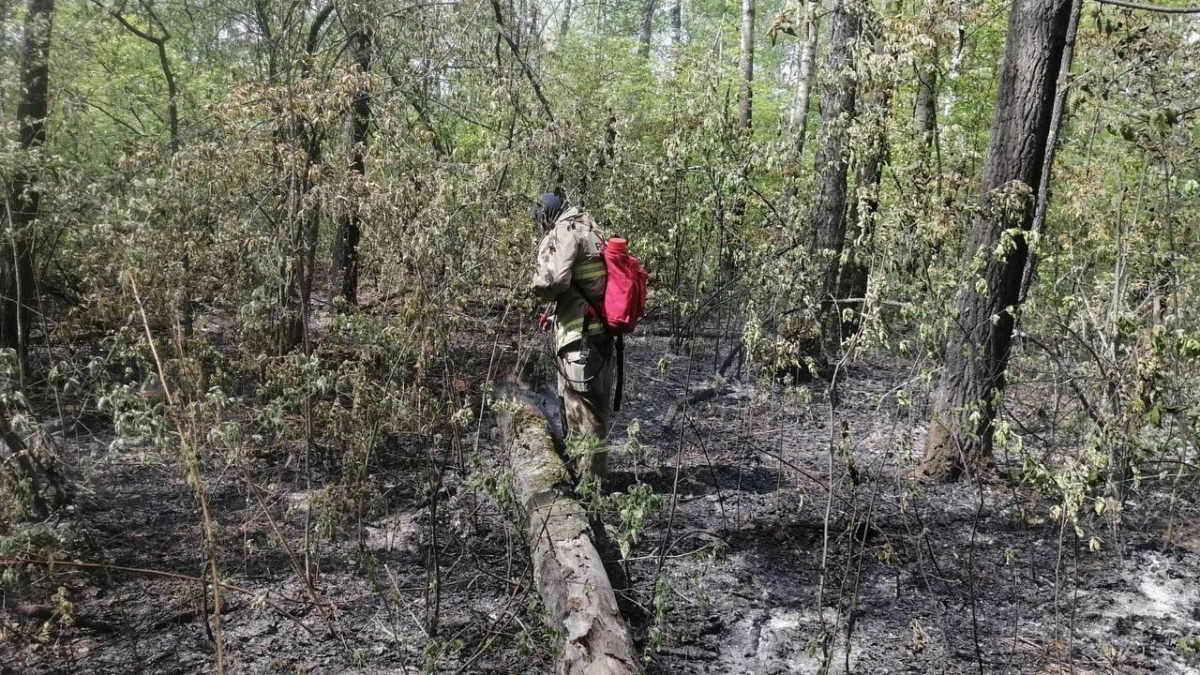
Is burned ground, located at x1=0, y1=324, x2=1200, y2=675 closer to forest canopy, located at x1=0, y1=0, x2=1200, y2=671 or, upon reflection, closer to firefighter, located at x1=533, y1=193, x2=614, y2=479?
forest canopy, located at x1=0, y1=0, x2=1200, y2=671

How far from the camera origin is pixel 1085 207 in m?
7.06

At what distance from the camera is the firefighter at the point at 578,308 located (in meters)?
4.88

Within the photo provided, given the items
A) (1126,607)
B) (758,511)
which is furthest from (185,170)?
(1126,607)

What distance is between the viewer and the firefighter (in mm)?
4875

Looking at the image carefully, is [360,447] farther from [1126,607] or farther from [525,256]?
[1126,607]

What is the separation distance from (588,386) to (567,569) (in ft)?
5.49

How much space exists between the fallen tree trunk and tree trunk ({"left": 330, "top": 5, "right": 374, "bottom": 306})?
5.87 feet

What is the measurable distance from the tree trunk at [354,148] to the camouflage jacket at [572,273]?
133 centimetres

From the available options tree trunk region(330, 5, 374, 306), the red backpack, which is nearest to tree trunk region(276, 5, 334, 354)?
tree trunk region(330, 5, 374, 306)

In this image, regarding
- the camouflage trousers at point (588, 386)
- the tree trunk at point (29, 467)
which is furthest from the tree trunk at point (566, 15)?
the tree trunk at point (29, 467)

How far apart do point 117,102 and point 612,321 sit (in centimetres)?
1008

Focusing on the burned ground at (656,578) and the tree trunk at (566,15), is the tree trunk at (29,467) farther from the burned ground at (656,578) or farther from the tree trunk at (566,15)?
the tree trunk at (566,15)

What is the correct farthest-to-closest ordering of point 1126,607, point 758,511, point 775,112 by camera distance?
point 775,112 < point 758,511 < point 1126,607

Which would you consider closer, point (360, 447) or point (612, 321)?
point (360, 447)
